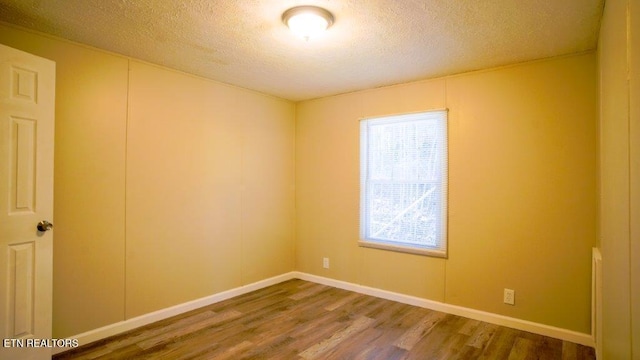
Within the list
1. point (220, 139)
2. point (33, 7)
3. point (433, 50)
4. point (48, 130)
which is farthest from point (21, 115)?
point (433, 50)

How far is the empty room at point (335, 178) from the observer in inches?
85.0

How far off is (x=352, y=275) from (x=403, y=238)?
0.85 meters

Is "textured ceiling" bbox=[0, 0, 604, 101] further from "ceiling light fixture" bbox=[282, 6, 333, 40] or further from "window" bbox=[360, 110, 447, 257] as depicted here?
"window" bbox=[360, 110, 447, 257]

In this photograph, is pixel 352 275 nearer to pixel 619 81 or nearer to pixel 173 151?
pixel 173 151

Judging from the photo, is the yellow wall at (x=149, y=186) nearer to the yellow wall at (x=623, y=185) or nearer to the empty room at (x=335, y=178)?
the empty room at (x=335, y=178)

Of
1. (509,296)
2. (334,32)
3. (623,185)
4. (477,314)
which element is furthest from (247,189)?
(623,185)

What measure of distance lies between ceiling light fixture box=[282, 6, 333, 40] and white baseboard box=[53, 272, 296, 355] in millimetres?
Answer: 2821

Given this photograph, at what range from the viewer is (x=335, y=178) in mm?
4277

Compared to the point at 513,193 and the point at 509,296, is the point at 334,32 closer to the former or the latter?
the point at 513,193

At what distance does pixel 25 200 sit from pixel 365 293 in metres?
3.29

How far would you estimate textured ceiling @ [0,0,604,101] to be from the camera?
6.95ft

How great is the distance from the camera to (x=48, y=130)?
227 centimetres

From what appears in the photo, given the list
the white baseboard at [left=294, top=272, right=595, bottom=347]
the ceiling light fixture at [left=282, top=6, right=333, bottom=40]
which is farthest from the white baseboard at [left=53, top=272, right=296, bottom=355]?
the ceiling light fixture at [left=282, top=6, right=333, bottom=40]

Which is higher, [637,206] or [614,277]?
[637,206]
